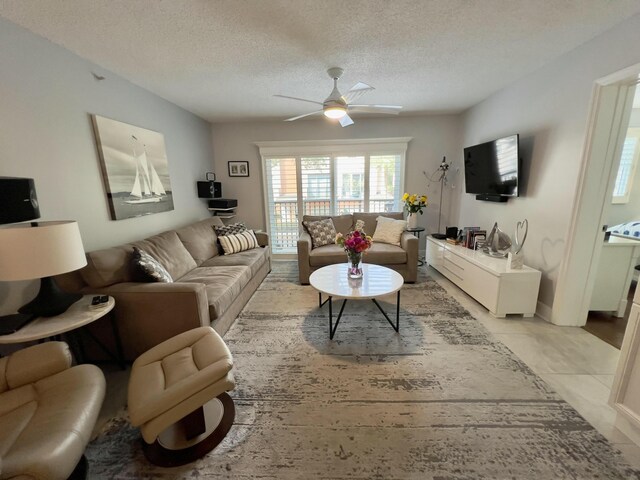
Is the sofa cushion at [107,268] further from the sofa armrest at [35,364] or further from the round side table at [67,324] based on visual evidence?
the sofa armrest at [35,364]

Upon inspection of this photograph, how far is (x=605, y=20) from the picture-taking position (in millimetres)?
1802

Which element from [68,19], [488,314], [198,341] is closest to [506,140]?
[488,314]

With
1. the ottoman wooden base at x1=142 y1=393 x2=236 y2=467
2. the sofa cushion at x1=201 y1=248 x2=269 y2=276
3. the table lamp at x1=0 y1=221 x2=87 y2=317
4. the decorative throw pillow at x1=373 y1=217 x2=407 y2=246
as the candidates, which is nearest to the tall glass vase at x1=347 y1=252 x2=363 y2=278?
the sofa cushion at x1=201 y1=248 x2=269 y2=276

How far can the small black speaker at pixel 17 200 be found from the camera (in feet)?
A: 4.91

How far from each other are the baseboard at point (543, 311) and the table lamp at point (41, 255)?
12.7 ft

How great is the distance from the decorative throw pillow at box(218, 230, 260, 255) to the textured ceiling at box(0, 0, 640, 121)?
5.93 feet

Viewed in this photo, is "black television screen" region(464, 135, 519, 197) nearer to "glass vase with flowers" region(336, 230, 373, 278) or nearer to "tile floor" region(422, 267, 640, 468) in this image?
"tile floor" region(422, 267, 640, 468)

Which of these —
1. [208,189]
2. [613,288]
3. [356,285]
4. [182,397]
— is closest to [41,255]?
[182,397]

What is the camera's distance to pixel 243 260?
3.19m

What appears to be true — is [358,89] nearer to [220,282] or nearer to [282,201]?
[220,282]

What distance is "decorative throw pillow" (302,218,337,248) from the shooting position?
3.82m

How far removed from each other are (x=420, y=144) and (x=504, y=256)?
7.65 ft

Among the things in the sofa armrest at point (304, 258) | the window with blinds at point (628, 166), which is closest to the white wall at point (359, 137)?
the sofa armrest at point (304, 258)

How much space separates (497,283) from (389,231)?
158 cm
